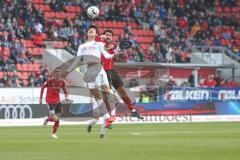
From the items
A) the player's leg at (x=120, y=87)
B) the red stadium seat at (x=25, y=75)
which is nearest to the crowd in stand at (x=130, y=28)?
the red stadium seat at (x=25, y=75)

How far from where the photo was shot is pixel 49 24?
43.9 metres

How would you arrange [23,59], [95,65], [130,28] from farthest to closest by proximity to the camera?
A: [130,28]
[23,59]
[95,65]

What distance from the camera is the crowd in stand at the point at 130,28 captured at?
40.4m

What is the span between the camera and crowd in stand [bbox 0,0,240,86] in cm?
4038

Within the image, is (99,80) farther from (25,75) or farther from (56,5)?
(56,5)

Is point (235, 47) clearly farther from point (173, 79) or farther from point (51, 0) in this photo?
point (51, 0)

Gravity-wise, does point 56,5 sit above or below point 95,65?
above

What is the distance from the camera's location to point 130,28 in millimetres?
48219

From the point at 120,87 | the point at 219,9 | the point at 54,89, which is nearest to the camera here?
the point at 120,87

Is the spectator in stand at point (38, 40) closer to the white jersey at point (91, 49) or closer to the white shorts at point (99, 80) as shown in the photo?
the white shorts at point (99, 80)

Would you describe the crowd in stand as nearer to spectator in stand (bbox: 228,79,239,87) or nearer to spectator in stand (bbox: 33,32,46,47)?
spectator in stand (bbox: 33,32,46,47)

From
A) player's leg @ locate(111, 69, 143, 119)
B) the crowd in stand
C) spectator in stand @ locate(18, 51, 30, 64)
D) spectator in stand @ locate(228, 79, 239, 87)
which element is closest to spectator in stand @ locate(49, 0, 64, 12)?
the crowd in stand

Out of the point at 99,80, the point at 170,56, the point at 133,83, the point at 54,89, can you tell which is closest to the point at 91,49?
the point at 99,80

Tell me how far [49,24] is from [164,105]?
Result: 32.2 feet
